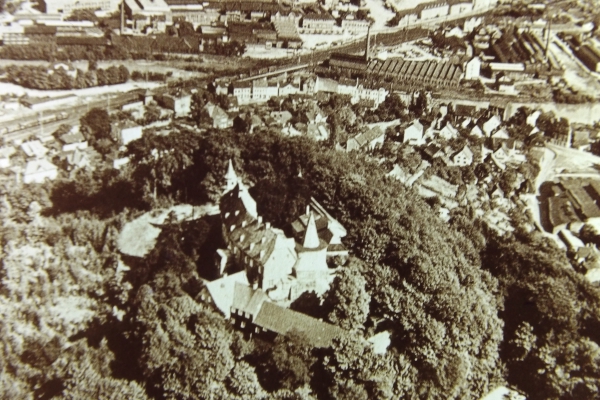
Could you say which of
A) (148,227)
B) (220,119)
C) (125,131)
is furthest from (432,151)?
(125,131)

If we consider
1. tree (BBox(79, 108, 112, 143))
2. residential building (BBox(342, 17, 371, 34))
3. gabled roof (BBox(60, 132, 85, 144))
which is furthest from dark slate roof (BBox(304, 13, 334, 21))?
gabled roof (BBox(60, 132, 85, 144))

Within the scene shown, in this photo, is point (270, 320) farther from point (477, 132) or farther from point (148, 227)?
point (477, 132)

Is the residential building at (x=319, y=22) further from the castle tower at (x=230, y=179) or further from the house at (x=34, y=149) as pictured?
the house at (x=34, y=149)

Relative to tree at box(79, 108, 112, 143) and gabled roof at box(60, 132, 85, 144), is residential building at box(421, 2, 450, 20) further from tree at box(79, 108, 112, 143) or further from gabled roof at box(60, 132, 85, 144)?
gabled roof at box(60, 132, 85, 144)

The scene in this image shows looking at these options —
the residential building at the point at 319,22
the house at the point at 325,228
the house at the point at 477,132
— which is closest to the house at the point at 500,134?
the house at the point at 477,132

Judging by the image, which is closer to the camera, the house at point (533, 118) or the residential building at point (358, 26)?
the house at point (533, 118)
